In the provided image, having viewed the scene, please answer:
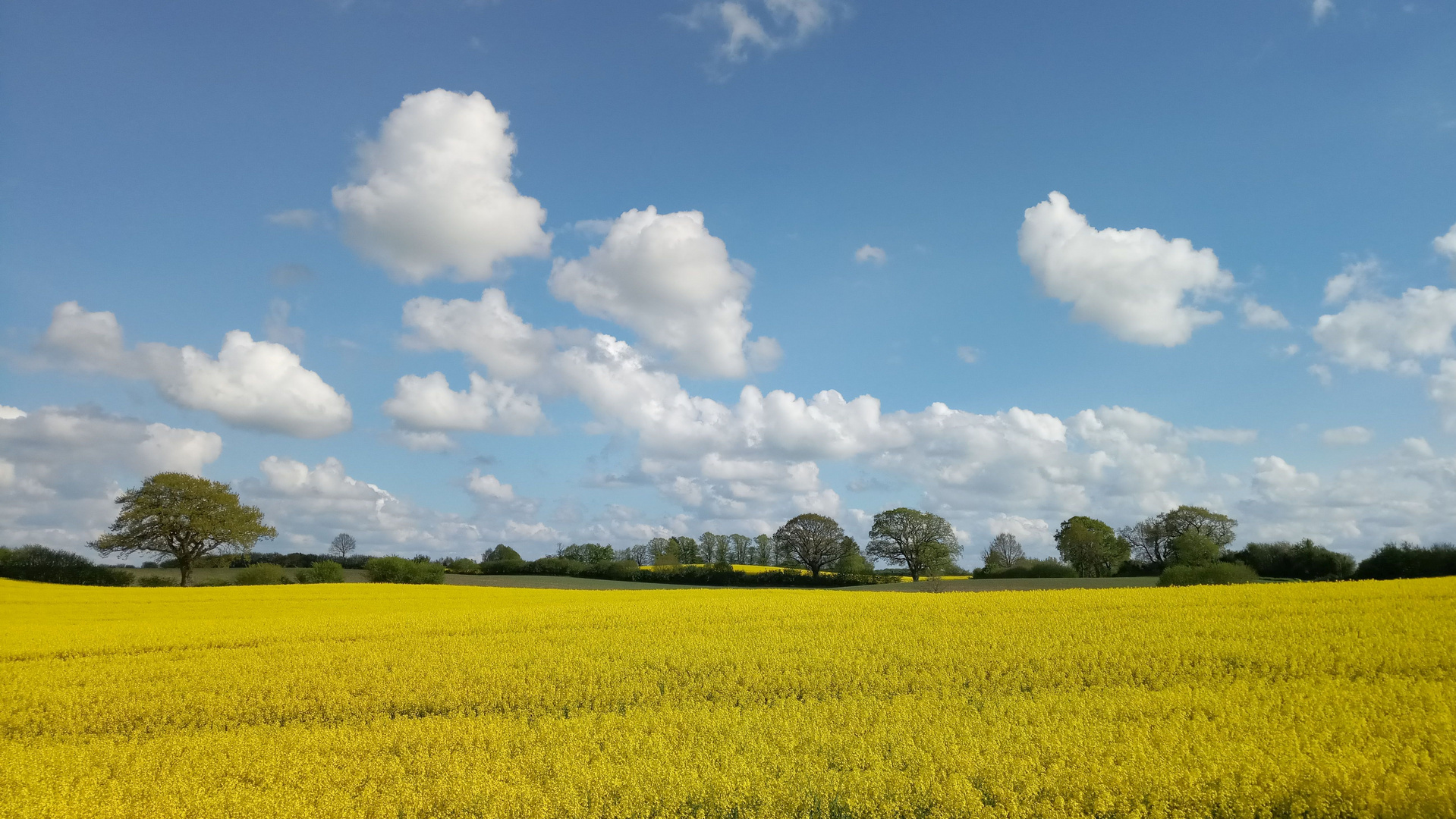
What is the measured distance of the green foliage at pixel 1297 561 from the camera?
4212 centimetres

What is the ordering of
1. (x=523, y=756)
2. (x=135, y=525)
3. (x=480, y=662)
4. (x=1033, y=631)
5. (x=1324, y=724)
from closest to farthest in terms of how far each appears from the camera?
1. (x=523, y=756)
2. (x=1324, y=724)
3. (x=480, y=662)
4. (x=1033, y=631)
5. (x=135, y=525)

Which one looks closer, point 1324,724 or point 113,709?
point 1324,724

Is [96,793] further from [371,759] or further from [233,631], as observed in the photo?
[233,631]

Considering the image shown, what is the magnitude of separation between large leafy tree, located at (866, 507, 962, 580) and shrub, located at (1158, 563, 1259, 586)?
22.5m

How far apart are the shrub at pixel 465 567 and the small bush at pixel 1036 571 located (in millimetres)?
39458

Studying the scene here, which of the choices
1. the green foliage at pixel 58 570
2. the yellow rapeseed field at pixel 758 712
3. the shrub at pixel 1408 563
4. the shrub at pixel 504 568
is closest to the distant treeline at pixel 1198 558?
the shrub at pixel 1408 563

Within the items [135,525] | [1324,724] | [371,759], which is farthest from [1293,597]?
[135,525]

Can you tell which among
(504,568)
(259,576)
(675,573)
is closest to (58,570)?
(259,576)

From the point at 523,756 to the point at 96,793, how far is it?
437 centimetres

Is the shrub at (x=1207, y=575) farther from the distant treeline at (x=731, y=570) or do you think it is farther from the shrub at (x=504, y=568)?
the shrub at (x=504, y=568)

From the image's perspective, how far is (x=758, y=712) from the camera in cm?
998

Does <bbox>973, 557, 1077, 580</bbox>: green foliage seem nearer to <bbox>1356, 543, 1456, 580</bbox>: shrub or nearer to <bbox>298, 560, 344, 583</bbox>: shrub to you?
<bbox>1356, 543, 1456, 580</bbox>: shrub

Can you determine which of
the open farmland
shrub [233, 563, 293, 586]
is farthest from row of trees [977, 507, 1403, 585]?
shrub [233, 563, 293, 586]

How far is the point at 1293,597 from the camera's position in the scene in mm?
19422
